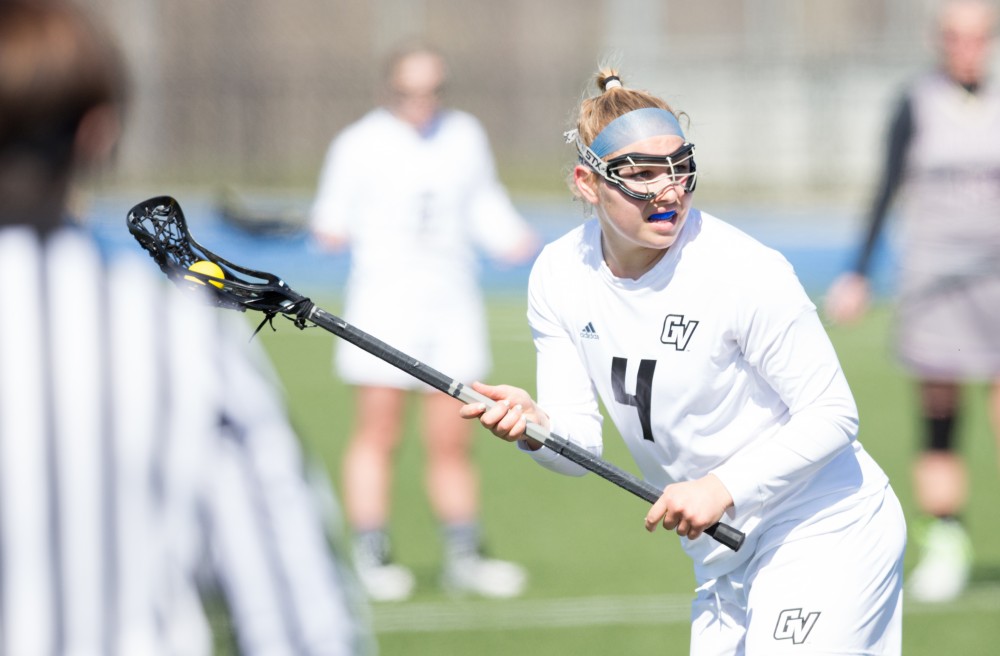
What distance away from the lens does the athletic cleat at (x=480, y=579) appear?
6477mm

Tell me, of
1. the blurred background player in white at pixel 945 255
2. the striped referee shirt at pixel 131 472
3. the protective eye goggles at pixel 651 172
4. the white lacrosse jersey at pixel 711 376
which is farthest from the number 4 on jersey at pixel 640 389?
the blurred background player in white at pixel 945 255

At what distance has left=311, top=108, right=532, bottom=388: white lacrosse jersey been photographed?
666 centimetres

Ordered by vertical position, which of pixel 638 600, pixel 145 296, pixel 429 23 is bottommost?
pixel 638 600

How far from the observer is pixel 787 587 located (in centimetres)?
344

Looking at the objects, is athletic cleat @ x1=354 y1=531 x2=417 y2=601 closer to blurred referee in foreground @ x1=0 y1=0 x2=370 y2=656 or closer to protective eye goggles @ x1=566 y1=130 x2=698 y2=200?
protective eye goggles @ x1=566 y1=130 x2=698 y2=200

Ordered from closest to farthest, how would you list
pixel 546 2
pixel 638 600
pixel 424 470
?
pixel 638 600
pixel 424 470
pixel 546 2

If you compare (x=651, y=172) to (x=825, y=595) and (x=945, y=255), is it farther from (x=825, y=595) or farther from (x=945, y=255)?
→ (x=945, y=255)

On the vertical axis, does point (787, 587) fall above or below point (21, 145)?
below

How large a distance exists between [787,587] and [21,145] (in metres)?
2.18

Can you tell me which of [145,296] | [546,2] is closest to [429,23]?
[546,2]

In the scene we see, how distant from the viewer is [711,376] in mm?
3441

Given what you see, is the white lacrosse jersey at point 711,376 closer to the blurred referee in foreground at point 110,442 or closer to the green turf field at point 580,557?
the blurred referee in foreground at point 110,442

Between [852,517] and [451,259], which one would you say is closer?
[852,517]

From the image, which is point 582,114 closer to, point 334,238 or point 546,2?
point 334,238
